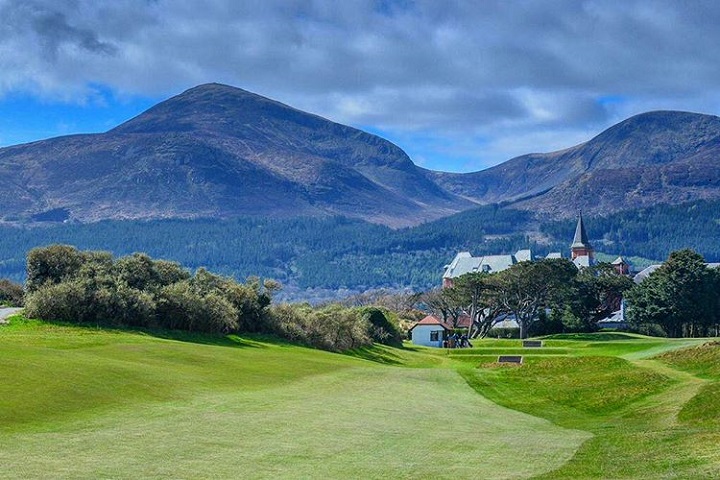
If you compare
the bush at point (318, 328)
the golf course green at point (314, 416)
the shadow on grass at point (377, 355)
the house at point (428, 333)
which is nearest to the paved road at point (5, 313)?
the golf course green at point (314, 416)

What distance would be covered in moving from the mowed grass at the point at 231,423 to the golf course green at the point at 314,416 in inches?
3.2

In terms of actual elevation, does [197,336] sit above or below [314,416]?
above

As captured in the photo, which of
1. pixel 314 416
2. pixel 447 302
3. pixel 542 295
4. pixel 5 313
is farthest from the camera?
pixel 447 302

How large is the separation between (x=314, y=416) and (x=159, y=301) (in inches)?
1269

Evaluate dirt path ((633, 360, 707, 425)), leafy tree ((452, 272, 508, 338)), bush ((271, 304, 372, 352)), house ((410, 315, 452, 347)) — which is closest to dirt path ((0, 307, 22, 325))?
bush ((271, 304, 372, 352))

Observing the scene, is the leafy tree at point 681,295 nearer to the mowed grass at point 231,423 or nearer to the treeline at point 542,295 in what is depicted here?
the treeline at point 542,295

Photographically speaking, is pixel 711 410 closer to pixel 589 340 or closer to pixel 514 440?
pixel 514 440

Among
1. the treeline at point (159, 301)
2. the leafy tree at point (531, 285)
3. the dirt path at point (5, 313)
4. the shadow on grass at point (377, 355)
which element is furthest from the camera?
the leafy tree at point (531, 285)

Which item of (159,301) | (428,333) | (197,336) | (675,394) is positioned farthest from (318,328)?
(428,333)

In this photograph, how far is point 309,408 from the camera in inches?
1268

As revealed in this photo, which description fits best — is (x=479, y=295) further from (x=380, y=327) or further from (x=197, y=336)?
(x=197, y=336)

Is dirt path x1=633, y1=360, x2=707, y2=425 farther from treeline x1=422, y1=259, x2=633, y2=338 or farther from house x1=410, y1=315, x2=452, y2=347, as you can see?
house x1=410, y1=315, x2=452, y2=347

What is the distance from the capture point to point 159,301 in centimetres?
6016

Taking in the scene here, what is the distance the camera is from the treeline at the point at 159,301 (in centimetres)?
5666
